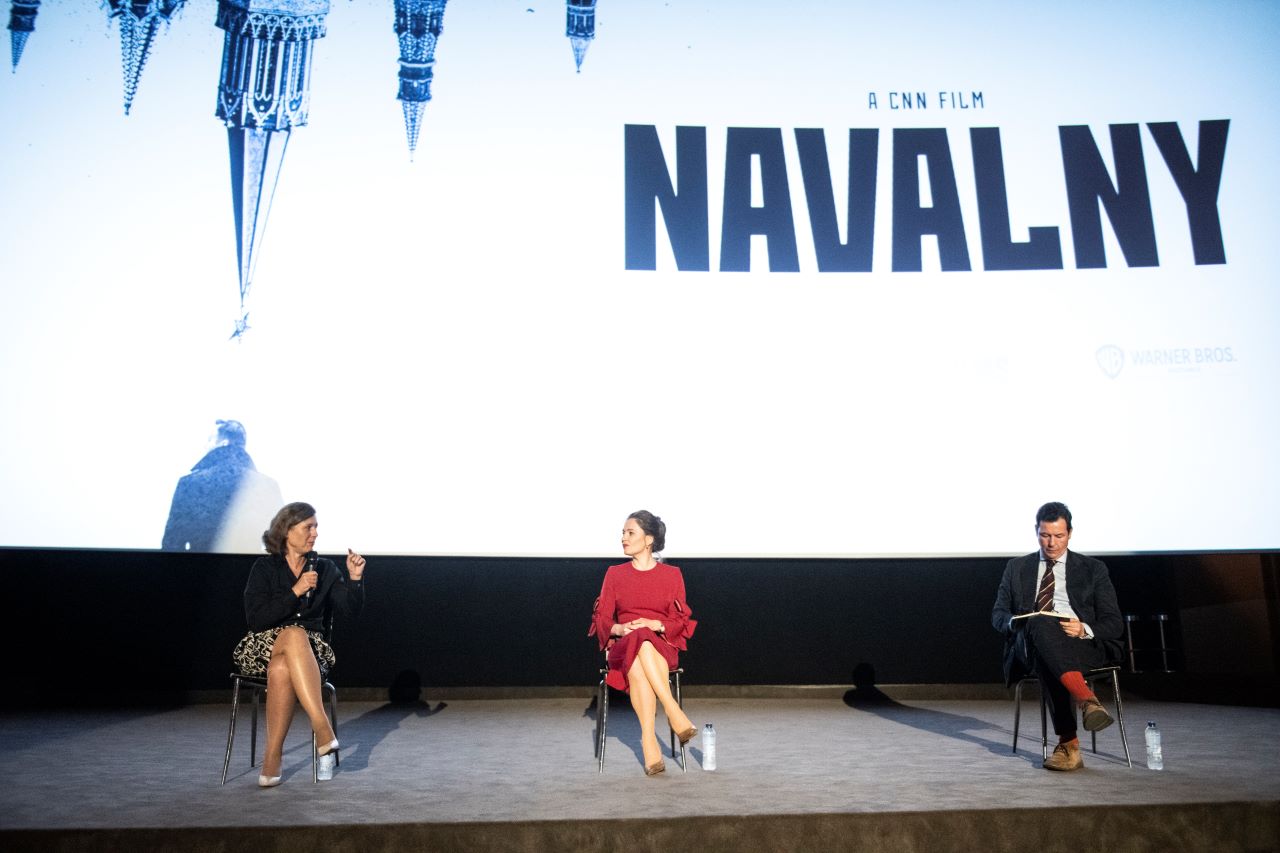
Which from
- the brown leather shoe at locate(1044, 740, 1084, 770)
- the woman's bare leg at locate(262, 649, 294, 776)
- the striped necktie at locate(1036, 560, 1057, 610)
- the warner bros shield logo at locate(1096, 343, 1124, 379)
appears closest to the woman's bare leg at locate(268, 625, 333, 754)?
the woman's bare leg at locate(262, 649, 294, 776)

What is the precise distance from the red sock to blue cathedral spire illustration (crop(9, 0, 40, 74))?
5.54 m

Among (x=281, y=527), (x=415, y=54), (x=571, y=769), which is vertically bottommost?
(x=571, y=769)

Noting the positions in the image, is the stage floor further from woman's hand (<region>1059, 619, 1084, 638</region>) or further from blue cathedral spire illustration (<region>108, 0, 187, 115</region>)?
blue cathedral spire illustration (<region>108, 0, 187, 115</region>)

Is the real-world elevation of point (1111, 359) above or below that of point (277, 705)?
above

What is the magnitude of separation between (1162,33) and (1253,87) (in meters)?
0.57

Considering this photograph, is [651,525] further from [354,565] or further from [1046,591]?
[1046,591]

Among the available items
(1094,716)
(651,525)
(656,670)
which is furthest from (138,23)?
(1094,716)

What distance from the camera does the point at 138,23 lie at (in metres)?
4.91

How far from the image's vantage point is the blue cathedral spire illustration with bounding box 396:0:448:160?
4.95m

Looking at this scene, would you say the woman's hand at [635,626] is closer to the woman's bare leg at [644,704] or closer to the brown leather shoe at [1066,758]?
the woman's bare leg at [644,704]

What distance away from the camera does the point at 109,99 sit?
15.9 feet

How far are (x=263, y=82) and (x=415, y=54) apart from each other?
2.60 ft

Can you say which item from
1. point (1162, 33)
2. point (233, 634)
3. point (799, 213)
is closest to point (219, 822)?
point (233, 634)

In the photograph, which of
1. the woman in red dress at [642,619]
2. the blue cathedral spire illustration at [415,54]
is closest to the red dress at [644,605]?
the woman in red dress at [642,619]
